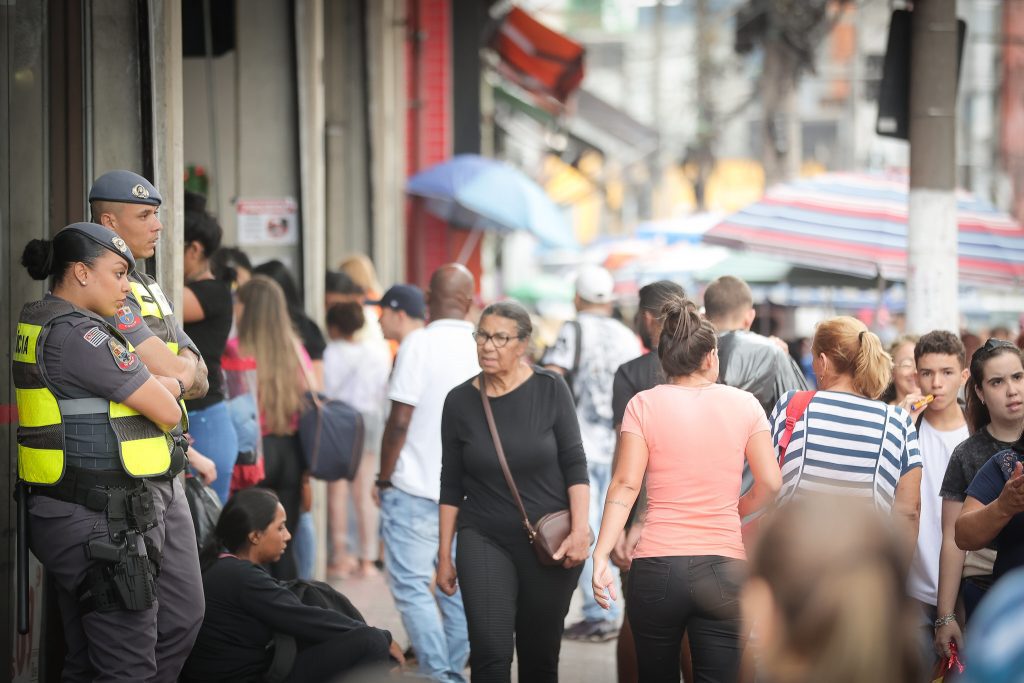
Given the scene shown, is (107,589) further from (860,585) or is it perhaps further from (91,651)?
(860,585)

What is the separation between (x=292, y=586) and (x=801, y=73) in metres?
21.4

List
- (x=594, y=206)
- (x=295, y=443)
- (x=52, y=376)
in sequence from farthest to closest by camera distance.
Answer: (x=594, y=206) < (x=295, y=443) < (x=52, y=376)

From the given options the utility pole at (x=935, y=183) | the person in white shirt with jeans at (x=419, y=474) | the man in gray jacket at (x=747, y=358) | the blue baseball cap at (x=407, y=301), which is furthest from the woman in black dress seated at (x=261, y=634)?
the utility pole at (x=935, y=183)

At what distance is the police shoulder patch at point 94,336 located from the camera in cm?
455

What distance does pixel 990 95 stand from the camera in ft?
151

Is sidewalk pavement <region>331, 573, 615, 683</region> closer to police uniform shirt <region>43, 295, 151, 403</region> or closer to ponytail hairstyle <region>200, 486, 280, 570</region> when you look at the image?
ponytail hairstyle <region>200, 486, 280, 570</region>

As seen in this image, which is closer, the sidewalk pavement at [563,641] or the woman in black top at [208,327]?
the woman in black top at [208,327]

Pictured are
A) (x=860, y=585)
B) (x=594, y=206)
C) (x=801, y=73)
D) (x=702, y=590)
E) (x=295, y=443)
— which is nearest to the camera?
(x=860, y=585)

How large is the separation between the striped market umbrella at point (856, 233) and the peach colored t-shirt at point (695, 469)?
487cm

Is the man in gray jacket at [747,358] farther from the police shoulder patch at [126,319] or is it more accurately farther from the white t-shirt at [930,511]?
the police shoulder patch at [126,319]

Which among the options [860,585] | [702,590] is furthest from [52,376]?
[860,585]

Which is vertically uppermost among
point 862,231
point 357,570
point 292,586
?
point 862,231

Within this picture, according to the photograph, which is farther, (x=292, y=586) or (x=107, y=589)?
(x=292, y=586)

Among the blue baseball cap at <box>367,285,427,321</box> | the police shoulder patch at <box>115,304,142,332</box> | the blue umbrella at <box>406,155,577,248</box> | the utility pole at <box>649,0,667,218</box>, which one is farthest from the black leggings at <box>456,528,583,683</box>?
the utility pole at <box>649,0,667,218</box>
